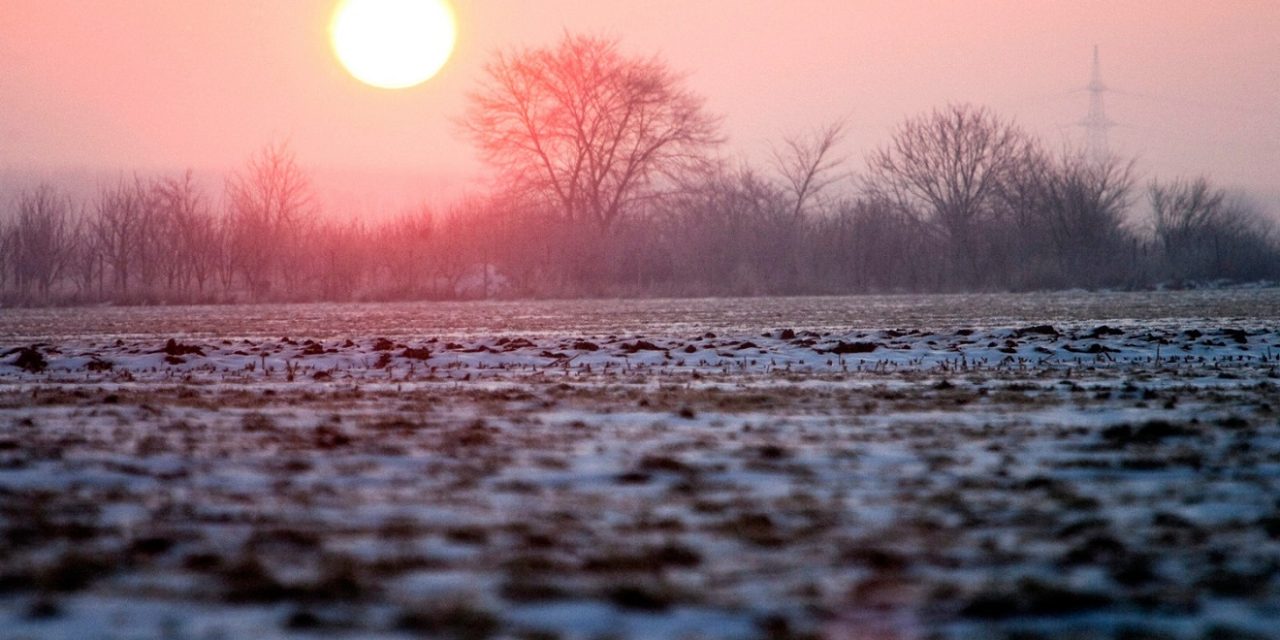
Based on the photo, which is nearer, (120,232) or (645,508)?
(645,508)

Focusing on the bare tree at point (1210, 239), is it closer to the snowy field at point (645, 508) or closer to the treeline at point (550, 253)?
the treeline at point (550, 253)

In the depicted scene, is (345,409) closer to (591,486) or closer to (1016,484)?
(591,486)

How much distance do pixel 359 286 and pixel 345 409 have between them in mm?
37449

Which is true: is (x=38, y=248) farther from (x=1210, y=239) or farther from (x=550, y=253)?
(x=1210, y=239)

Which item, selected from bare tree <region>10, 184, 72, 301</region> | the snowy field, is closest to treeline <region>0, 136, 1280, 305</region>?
bare tree <region>10, 184, 72, 301</region>

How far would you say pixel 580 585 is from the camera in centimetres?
328

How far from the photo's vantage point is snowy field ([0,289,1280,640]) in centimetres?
304

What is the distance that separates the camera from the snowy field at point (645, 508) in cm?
304

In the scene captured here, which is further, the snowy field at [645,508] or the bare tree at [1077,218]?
the bare tree at [1077,218]

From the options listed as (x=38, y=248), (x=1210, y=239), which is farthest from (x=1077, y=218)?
(x=38, y=248)

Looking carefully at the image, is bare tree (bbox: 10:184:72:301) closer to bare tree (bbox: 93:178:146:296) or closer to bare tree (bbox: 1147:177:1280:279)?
bare tree (bbox: 93:178:146:296)

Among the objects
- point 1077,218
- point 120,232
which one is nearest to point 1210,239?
point 1077,218

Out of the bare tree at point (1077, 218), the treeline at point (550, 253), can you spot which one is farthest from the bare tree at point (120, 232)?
the bare tree at point (1077, 218)

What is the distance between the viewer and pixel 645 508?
4.25m
